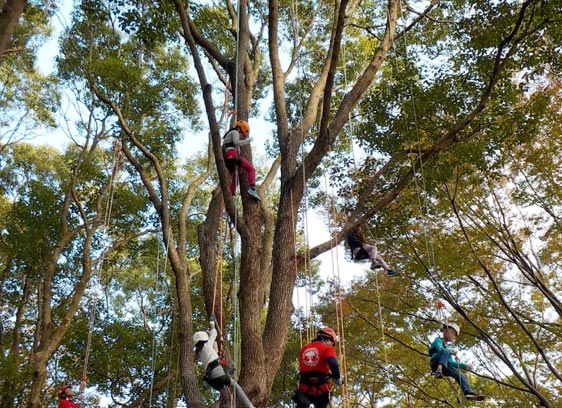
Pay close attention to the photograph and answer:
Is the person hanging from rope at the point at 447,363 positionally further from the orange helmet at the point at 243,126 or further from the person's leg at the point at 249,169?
the orange helmet at the point at 243,126

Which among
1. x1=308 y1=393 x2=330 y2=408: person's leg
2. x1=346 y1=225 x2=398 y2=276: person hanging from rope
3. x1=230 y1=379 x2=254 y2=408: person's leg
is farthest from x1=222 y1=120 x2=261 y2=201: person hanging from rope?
x1=308 y1=393 x2=330 y2=408: person's leg

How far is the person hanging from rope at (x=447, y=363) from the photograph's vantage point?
204 inches

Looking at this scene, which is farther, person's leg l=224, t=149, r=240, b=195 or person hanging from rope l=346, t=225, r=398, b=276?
person hanging from rope l=346, t=225, r=398, b=276

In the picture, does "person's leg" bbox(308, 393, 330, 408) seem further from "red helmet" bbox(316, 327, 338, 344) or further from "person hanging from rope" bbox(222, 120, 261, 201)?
"person hanging from rope" bbox(222, 120, 261, 201)

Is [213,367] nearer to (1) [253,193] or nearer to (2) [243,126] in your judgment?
(1) [253,193]

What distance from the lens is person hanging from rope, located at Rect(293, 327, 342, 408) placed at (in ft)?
14.7

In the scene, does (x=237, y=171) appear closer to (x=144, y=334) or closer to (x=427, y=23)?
(x=427, y=23)

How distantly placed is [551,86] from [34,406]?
9.58 metres

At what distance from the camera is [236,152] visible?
17.1 ft

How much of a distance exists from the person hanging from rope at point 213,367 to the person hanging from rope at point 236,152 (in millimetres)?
1433

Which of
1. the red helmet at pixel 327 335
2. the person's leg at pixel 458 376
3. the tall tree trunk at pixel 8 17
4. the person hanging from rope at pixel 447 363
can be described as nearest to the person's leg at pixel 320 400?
the red helmet at pixel 327 335

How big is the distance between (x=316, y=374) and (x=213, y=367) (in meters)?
0.90

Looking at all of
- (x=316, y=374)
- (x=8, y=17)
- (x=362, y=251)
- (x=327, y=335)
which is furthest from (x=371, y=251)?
(x=8, y=17)

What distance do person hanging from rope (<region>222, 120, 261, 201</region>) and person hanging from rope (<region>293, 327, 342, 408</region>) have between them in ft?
5.05
